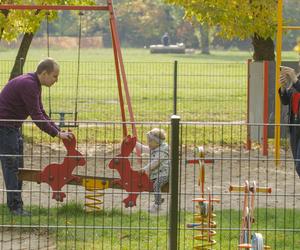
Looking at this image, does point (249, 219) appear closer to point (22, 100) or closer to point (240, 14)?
point (22, 100)

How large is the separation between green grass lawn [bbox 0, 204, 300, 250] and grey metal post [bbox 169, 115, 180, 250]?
933 millimetres

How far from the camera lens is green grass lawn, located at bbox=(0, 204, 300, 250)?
34.8 feet

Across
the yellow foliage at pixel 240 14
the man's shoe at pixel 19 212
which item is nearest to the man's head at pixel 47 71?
the man's shoe at pixel 19 212

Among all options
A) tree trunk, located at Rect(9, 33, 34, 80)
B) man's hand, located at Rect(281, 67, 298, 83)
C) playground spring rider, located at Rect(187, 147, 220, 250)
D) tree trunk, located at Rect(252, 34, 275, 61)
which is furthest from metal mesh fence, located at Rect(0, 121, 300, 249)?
tree trunk, located at Rect(9, 33, 34, 80)

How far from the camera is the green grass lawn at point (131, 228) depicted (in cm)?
1060

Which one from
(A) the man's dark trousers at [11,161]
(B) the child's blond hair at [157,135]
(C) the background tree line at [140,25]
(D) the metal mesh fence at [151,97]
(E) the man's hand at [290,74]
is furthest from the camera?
(C) the background tree line at [140,25]

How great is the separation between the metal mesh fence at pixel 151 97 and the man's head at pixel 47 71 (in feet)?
40.0

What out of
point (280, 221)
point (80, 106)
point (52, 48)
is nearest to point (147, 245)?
point (280, 221)

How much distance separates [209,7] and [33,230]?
8091mm

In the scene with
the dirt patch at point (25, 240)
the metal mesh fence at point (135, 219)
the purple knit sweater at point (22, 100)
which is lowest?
the dirt patch at point (25, 240)

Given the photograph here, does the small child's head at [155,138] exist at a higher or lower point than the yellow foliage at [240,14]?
lower

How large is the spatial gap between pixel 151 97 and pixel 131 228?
20253 mm

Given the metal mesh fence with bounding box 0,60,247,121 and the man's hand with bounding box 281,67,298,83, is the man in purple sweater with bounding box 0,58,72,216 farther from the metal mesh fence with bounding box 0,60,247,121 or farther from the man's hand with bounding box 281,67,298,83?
the metal mesh fence with bounding box 0,60,247,121

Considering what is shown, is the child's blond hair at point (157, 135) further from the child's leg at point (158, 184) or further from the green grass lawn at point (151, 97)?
the green grass lawn at point (151, 97)
